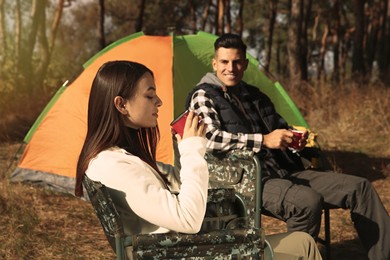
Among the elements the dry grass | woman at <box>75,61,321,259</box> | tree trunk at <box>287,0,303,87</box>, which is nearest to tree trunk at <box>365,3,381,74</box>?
tree trunk at <box>287,0,303,87</box>

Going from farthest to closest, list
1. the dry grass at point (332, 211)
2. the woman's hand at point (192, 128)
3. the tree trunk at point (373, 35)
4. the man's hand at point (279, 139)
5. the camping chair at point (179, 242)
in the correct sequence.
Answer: the tree trunk at point (373, 35) → the dry grass at point (332, 211) → the man's hand at point (279, 139) → the woman's hand at point (192, 128) → the camping chair at point (179, 242)

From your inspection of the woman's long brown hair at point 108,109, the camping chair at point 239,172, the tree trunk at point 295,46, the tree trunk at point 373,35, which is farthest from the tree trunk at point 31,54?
the woman's long brown hair at point 108,109

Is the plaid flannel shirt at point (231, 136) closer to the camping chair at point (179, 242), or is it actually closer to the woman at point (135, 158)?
the woman at point (135, 158)

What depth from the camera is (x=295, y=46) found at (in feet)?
36.3

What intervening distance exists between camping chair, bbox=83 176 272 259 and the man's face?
6.19 ft

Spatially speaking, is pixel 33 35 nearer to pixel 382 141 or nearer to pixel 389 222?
pixel 382 141

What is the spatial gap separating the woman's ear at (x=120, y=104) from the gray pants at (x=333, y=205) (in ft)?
4.57

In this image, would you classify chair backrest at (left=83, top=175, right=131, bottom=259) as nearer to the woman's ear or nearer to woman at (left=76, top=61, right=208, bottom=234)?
woman at (left=76, top=61, right=208, bottom=234)

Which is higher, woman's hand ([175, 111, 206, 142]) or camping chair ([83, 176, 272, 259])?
woman's hand ([175, 111, 206, 142])

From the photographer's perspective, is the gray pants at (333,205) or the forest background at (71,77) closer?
the gray pants at (333,205)

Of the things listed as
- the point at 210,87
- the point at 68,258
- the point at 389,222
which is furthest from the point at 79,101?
the point at 389,222

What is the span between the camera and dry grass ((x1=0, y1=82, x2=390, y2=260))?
4184 mm

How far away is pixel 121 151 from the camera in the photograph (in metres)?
1.97

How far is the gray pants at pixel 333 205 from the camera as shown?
10.1 ft
